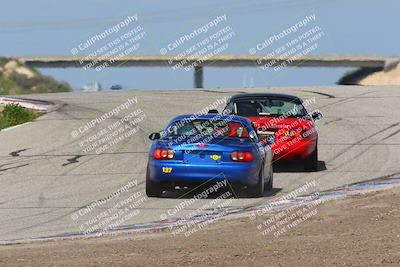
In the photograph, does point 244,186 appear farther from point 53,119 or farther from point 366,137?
point 53,119

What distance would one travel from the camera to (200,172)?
14844mm

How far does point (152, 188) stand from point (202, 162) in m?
0.87

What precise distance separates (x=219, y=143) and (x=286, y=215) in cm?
273

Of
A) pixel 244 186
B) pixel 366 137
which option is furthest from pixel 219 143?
pixel 366 137

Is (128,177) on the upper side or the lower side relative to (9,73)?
upper

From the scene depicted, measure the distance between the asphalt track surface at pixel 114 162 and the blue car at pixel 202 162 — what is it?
11.0 inches

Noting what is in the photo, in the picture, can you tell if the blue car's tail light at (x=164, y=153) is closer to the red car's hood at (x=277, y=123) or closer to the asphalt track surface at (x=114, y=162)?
the asphalt track surface at (x=114, y=162)

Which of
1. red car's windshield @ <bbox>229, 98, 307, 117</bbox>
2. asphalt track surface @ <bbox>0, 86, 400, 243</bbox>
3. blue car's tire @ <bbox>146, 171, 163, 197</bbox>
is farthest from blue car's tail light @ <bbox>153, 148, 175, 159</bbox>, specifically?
red car's windshield @ <bbox>229, 98, 307, 117</bbox>

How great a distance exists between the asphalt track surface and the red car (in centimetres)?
41

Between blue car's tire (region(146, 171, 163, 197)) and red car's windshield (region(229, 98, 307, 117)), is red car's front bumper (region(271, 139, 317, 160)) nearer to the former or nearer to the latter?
red car's windshield (region(229, 98, 307, 117))

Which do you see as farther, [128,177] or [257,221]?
[128,177]

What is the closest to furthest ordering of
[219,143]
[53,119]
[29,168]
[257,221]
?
[257,221], [219,143], [29,168], [53,119]

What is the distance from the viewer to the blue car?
14844 mm

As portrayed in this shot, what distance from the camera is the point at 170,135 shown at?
15484 millimetres
